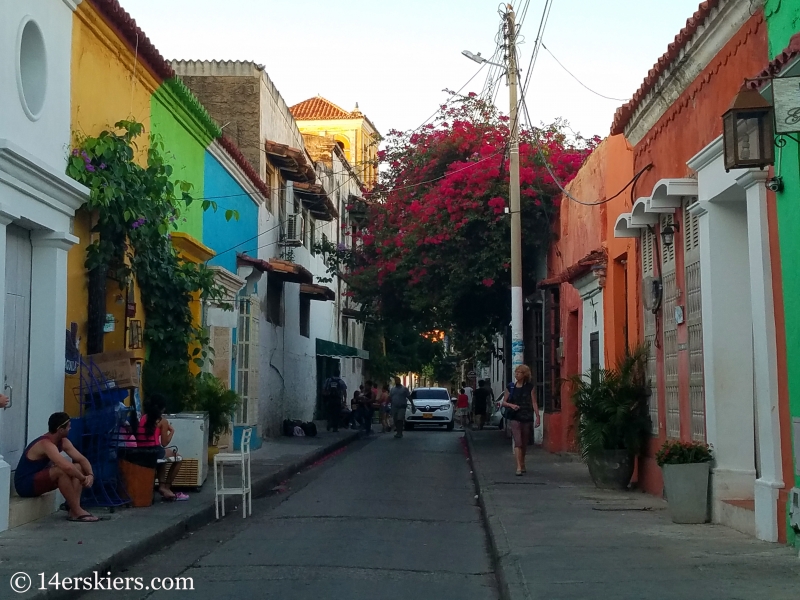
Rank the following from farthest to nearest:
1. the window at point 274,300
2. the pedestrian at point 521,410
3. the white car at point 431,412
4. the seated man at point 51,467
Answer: the white car at point 431,412 → the window at point 274,300 → the pedestrian at point 521,410 → the seated man at point 51,467

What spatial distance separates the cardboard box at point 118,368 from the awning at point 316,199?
15.5m

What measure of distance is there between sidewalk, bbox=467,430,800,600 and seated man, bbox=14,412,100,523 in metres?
4.00

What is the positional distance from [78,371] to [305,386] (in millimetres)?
18694

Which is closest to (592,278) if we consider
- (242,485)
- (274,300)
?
(242,485)

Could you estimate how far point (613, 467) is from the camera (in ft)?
41.8

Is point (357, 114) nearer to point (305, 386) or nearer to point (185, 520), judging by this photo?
point (305, 386)

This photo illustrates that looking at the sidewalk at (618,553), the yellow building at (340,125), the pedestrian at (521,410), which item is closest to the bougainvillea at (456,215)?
the pedestrian at (521,410)

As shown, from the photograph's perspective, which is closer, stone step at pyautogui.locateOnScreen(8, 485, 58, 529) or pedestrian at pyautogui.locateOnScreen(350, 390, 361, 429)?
stone step at pyautogui.locateOnScreen(8, 485, 58, 529)

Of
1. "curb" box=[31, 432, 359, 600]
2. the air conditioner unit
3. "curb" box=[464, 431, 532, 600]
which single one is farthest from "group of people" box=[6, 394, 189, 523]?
the air conditioner unit

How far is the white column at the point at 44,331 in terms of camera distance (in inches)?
397

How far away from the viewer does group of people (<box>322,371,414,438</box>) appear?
27.5 m

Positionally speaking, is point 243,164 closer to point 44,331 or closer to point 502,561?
point 44,331

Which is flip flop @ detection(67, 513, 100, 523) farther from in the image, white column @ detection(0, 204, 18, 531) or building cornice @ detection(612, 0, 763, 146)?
building cornice @ detection(612, 0, 763, 146)

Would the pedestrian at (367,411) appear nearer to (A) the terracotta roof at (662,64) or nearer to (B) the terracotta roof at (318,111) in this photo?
(A) the terracotta roof at (662,64)
